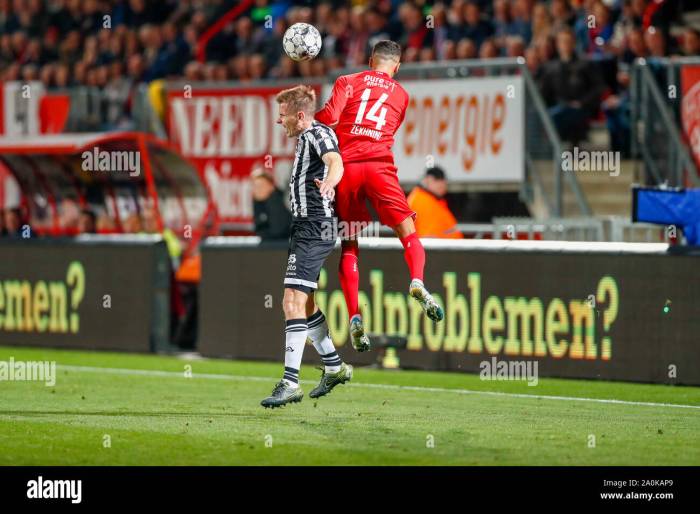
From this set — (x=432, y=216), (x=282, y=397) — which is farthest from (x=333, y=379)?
(x=432, y=216)

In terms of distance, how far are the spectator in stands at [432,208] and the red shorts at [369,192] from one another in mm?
4463

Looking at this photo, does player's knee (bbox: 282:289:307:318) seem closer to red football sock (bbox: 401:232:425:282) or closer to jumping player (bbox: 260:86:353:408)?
jumping player (bbox: 260:86:353:408)

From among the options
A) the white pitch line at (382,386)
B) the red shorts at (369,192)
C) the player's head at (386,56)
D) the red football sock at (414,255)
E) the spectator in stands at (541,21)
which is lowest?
the white pitch line at (382,386)

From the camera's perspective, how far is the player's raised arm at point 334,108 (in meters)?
11.3

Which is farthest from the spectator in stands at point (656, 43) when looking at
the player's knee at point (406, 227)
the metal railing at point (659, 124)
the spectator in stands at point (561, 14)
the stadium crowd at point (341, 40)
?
the player's knee at point (406, 227)

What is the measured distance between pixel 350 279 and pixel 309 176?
1.13 meters

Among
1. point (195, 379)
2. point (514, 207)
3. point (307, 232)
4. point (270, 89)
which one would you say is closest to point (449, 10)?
point (270, 89)

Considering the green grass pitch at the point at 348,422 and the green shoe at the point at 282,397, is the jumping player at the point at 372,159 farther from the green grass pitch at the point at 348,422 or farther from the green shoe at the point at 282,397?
the green grass pitch at the point at 348,422

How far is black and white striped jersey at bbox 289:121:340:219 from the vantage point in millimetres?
11047

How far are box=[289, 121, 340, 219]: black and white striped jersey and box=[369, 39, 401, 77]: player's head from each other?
1.20 m

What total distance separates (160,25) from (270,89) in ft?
19.6

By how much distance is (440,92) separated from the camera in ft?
62.3

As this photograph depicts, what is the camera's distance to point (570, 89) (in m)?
18.7

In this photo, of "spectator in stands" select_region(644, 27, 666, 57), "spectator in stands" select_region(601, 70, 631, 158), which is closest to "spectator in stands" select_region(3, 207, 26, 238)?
"spectator in stands" select_region(601, 70, 631, 158)
